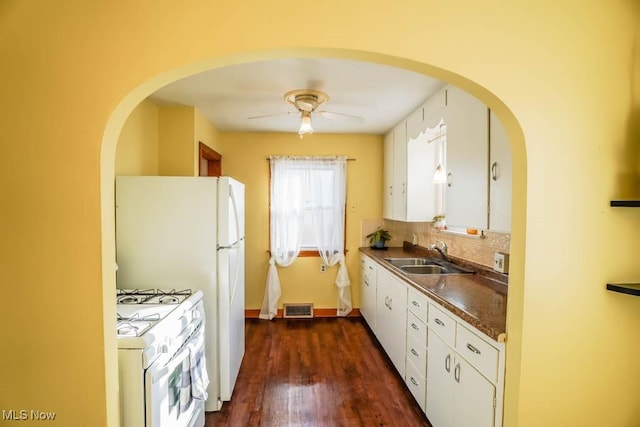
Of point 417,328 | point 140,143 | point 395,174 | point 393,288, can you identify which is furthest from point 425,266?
point 140,143

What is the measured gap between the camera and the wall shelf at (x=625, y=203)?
1002mm

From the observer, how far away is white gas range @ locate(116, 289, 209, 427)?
1.21 m

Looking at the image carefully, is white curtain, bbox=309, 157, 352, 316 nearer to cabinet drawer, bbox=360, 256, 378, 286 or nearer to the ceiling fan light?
cabinet drawer, bbox=360, 256, 378, 286

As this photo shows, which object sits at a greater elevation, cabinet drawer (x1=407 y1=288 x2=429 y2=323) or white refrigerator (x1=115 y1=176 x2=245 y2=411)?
white refrigerator (x1=115 y1=176 x2=245 y2=411)

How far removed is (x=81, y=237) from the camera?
3.17 ft

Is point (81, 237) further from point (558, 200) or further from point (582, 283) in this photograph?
point (582, 283)

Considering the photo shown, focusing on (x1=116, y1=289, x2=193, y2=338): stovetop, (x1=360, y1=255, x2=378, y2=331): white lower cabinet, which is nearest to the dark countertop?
(x1=360, y1=255, x2=378, y2=331): white lower cabinet

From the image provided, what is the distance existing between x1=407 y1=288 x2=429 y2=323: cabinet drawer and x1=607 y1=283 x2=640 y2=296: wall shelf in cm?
95

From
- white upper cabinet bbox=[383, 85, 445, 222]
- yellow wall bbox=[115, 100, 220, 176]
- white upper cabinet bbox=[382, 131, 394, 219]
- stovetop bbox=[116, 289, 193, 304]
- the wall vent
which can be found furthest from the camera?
the wall vent

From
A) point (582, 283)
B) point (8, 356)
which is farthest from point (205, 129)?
point (582, 283)

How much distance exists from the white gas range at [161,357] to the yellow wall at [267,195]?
72.7 inches

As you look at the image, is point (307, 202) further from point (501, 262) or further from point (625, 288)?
point (625, 288)

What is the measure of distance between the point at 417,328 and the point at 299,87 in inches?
77.1

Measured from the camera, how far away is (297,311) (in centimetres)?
382
